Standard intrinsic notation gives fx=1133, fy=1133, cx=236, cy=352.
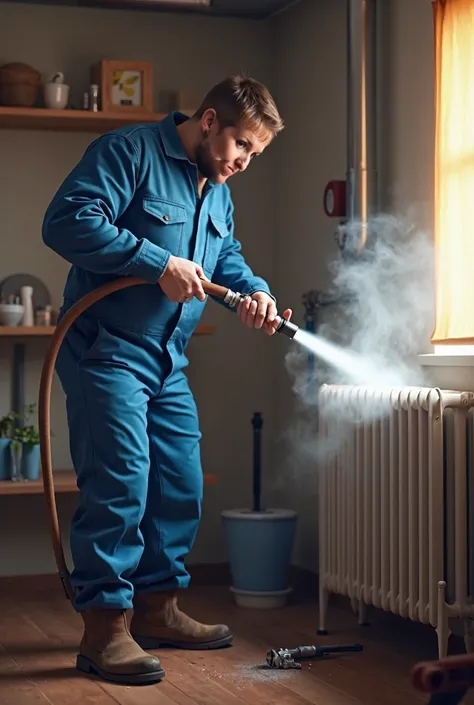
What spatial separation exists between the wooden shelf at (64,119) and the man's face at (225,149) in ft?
3.86

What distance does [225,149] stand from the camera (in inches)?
118

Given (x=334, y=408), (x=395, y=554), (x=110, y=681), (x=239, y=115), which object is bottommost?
(x=110, y=681)

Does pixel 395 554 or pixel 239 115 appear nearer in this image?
pixel 239 115

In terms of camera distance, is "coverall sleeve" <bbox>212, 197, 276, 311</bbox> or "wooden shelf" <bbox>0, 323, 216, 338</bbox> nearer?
"coverall sleeve" <bbox>212, 197, 276, 311</bbox>

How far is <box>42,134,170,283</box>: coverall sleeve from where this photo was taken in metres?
2.82

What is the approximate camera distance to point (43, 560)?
435 cm

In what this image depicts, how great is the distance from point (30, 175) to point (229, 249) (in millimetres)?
1326

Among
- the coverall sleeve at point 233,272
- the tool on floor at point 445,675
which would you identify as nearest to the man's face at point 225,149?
the coverall sleeve at point 233,272

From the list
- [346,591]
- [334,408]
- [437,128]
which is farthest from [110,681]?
[437,128]

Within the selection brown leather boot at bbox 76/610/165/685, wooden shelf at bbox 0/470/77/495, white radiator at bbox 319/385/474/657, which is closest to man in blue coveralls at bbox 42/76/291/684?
brown leather boot at bbox 76/610/165/685

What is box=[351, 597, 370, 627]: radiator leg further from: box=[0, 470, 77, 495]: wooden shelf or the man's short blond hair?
the man's short blond hair

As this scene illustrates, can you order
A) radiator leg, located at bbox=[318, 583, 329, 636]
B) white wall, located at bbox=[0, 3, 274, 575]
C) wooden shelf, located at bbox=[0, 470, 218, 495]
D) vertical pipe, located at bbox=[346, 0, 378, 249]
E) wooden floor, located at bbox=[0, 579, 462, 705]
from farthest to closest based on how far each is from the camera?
white wall, located at bbox=[0, 3, 274, 575]
wooden shelf, located at bbox=[0, 470, 218, 495]
vertical pipe, located at bbox=[346, 0, 378, 249]
radiator leg, located at bbox=[318, 583, 329, 636]
wooden floor, located at bbox=[0, 579, 462, 705]

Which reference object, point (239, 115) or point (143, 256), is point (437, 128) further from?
point (143, 256)

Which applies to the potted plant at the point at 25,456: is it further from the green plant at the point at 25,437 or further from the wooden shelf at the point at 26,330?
the wooden shelf at the point at 26,330
